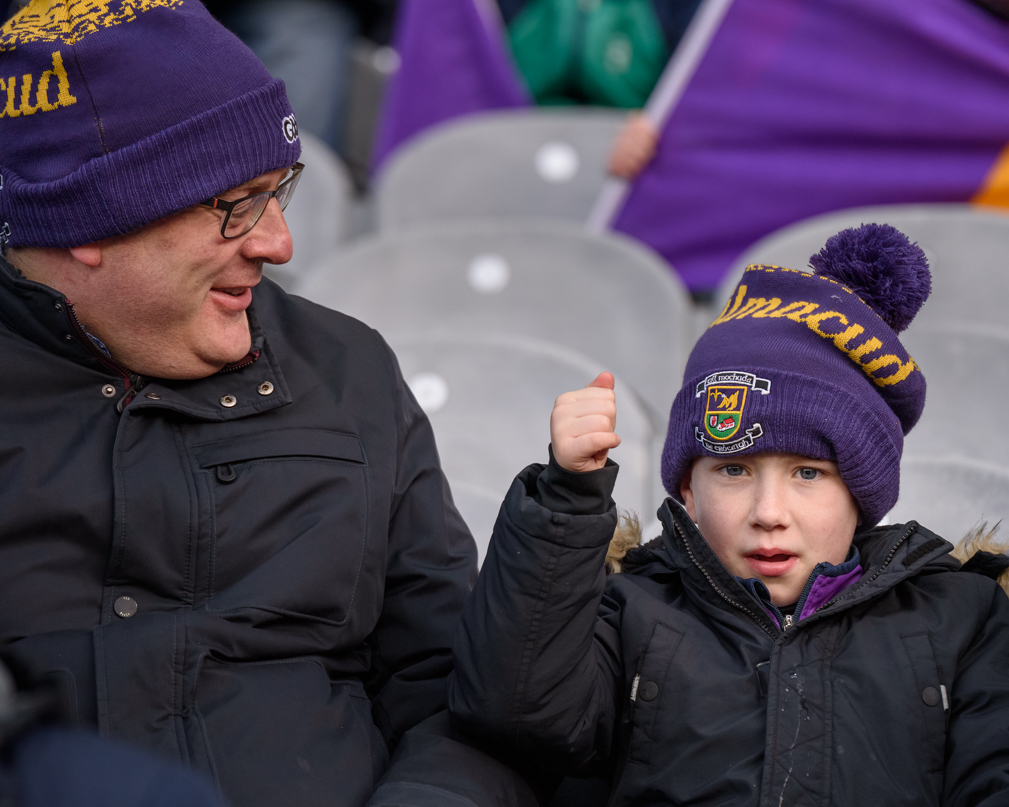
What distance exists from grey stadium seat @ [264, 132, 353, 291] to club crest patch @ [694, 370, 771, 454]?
1.84 meters

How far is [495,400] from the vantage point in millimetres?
2309

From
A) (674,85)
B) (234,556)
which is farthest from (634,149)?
(234,556)

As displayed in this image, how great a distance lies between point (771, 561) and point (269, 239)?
0.73 m

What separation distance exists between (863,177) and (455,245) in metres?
0.96

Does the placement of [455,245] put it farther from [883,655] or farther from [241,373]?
[883,655]

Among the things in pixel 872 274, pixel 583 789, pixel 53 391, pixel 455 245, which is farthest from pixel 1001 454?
pixel 53 391

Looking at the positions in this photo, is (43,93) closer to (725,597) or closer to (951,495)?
(725,597)

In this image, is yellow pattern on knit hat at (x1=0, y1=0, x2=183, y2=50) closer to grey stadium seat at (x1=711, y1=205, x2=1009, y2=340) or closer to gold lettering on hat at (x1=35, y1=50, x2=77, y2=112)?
gold lettering on hat at (x1=35, y1=50, x2=77, y2=112)

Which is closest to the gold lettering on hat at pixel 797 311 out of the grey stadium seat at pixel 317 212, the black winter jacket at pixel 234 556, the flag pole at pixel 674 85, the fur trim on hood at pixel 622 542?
the fur trim on hood at pixel 622 542

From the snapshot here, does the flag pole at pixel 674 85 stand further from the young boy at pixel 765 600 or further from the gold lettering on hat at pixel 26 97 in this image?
the gold lettering on hat at pixel 26 97

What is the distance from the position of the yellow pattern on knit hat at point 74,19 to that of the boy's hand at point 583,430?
691 millimetres

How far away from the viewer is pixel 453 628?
153 centimetres

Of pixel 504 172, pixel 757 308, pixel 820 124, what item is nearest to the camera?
pixel 757 308

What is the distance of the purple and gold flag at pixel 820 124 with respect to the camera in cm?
275
